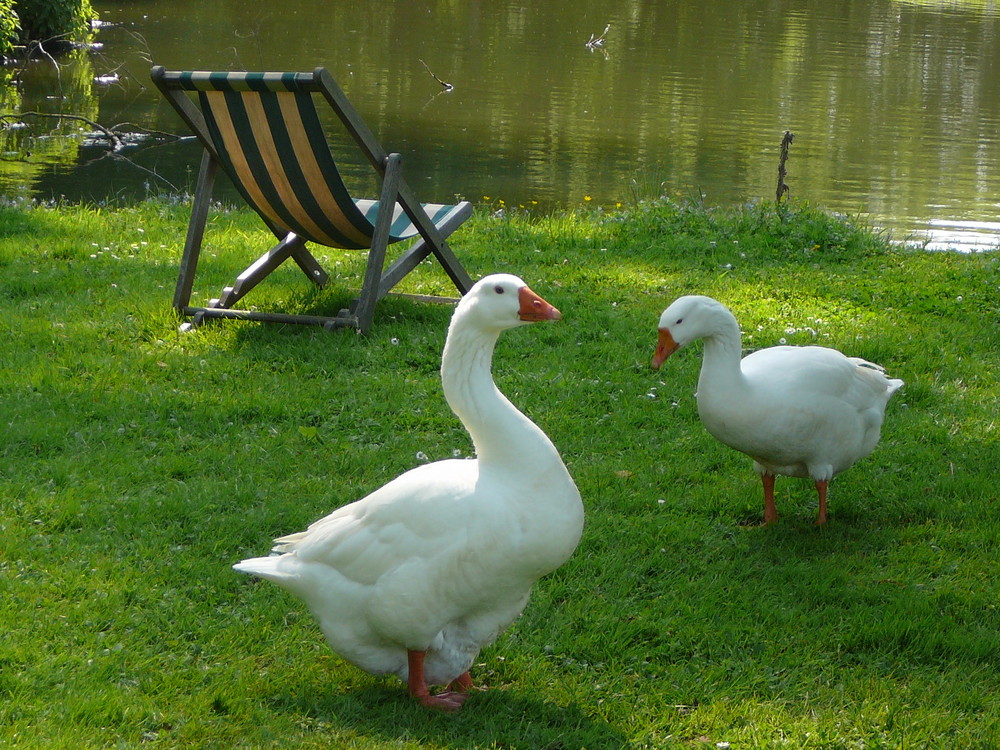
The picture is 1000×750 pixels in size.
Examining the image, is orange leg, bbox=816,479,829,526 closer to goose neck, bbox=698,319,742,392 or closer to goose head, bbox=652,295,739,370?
goose neck, bbox=698,319,742,392

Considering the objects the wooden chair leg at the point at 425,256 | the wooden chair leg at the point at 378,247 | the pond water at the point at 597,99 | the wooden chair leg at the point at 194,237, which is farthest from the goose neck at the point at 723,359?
the pond water at the point at 597,99

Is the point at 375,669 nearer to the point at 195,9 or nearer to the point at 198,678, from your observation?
the point at 198,678

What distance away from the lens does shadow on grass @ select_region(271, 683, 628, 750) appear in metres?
3.28

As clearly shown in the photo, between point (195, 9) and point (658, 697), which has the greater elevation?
point (195, 9)

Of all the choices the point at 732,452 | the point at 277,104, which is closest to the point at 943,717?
the point at 732,452

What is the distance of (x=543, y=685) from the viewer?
3.59 metres

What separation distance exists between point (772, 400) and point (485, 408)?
5.33 feet

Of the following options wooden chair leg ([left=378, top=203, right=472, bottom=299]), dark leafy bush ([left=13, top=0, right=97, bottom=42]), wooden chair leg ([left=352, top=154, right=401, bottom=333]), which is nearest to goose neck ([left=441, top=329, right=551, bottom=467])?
wooden chair leg ([left=352, top=154, right=401, bottom=333])

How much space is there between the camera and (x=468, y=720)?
3383 mm

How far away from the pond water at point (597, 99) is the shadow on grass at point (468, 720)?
834 centimetres

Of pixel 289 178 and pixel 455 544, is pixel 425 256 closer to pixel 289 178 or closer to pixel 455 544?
pixel 289 178

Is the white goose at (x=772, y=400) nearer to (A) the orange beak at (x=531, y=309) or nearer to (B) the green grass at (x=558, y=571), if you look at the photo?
(B) the green grass at (x=558, y=571)

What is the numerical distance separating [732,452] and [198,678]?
301 cm

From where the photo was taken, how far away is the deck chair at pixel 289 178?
20.8 ft
